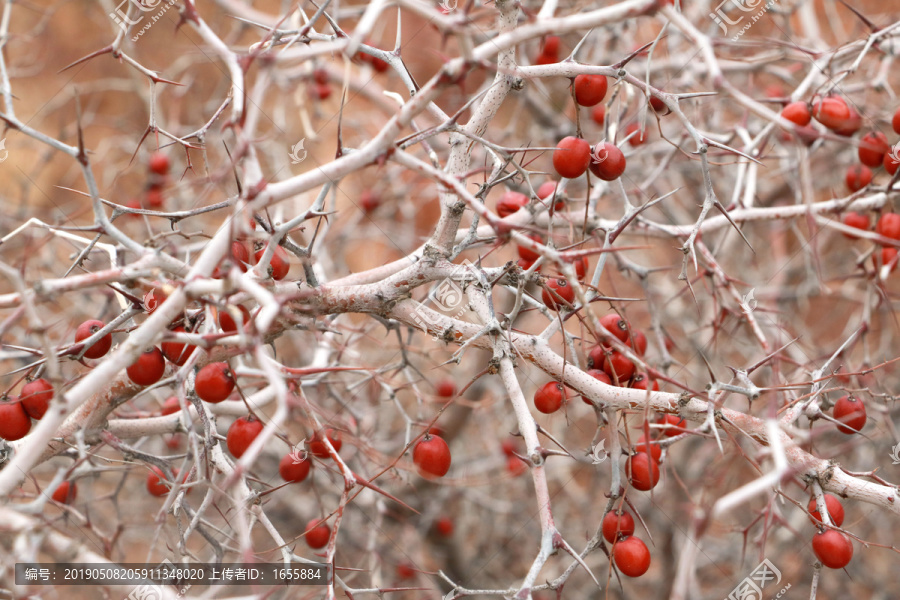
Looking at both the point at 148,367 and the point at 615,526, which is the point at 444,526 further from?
the point at 148,367

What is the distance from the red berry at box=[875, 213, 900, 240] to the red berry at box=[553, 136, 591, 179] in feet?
4.83

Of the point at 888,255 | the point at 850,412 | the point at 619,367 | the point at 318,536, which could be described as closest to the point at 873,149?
the point at 888,255

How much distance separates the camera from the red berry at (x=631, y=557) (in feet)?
5.82

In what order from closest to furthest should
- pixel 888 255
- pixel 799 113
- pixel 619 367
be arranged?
pixel 619 367 → pixel 799 113 → pixel 888 255

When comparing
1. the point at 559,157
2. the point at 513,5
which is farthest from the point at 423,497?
the point at 513,5

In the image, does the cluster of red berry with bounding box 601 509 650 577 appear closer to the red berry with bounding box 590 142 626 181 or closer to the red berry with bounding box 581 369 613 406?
the red berry with bounding box 581 369 613 406

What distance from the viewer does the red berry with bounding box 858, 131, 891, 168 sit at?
2.48 metres

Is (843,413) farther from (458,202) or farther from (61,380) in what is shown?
(61,380)

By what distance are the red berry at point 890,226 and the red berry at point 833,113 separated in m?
0.50

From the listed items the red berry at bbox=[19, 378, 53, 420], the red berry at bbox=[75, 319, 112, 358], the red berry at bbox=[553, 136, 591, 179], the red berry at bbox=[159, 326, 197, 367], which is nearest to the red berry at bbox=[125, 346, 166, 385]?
the red berry at bbox=[159, 326, 197, 367]

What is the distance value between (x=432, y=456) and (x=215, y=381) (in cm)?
67

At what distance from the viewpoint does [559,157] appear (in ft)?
5.85

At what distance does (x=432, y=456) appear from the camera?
197 centimetres

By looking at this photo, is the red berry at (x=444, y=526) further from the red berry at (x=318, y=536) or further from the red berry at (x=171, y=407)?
the red berry at (x=171, y=407)
